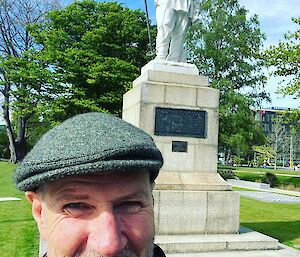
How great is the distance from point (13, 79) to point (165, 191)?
23922mm

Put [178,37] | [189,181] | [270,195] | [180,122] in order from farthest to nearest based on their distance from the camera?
[270,195] → [178,37] → [180,122] → [189,181]

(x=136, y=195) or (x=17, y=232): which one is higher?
(x=136, y=195)

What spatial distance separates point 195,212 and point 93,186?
5.26 meters

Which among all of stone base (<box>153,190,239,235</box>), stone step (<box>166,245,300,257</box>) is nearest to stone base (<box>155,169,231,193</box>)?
stone base (<box>153,190,239,235</box>)

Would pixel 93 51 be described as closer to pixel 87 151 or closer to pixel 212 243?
pixel 212 243

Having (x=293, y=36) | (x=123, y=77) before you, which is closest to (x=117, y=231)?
(x=293, y=36)

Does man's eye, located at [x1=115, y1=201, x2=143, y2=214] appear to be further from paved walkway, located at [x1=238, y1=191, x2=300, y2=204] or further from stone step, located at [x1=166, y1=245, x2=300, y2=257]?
paved walkway, located at [x1=238, y1=191, x2=300, y2=204]

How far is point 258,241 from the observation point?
6.12 m

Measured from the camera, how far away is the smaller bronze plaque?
22.4 ft

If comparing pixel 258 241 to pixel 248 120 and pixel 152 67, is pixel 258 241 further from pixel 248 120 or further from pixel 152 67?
pixel 248 120

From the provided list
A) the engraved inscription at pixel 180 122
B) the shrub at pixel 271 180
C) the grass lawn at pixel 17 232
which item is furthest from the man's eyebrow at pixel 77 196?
the shrub at pixel 271 180

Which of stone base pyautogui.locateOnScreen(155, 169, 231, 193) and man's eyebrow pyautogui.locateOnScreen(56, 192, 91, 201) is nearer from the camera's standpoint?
man's eyebrow pyautogui.locateOnScreen(56, 192, 91, 201)

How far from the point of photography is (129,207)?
4.56 ft

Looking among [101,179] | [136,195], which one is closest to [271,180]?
[136,195]
